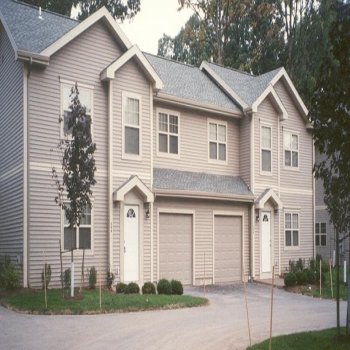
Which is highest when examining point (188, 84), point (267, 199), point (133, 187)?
point (188, 84)

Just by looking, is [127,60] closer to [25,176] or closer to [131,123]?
[131,123]

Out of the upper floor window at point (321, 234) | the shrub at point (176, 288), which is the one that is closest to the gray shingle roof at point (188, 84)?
the shrub at point (176, 288)

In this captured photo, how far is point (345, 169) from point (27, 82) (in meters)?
10.1

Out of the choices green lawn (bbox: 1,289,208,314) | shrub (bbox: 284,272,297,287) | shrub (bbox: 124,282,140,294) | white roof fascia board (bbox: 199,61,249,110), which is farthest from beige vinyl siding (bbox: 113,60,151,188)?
shrub (bbox: 284,272,297,287)

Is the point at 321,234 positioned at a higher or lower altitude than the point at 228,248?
higher

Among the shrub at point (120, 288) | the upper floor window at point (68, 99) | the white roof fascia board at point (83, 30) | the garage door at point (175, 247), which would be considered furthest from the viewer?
the garage door at point (175, 247)

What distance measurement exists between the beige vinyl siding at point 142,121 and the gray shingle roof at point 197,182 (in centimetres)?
75

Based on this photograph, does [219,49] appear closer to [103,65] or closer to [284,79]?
[284,79]

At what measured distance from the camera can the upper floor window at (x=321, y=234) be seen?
103ft

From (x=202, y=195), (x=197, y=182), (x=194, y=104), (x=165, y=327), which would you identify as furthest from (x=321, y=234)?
(x=165, y=327)

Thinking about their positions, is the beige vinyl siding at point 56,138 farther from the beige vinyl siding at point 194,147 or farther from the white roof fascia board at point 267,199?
the white roof fascia board at point 267,199

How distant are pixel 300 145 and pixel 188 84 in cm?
621

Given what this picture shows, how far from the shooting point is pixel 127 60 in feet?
57.7

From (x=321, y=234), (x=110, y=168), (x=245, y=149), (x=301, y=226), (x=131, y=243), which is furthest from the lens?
(x=321, y=234)
